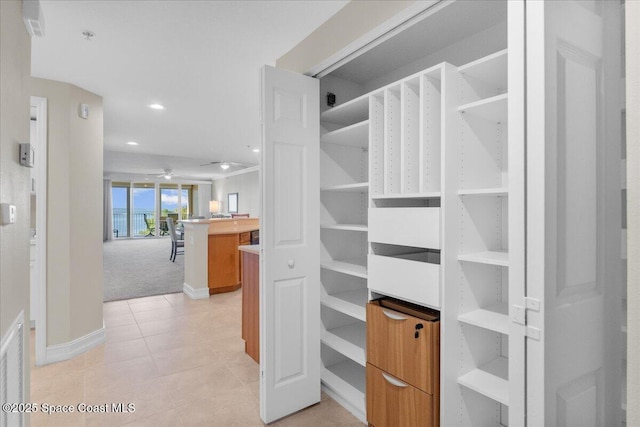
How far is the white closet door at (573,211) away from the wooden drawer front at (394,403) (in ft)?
2.48

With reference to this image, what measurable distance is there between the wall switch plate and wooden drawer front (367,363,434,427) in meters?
1.83

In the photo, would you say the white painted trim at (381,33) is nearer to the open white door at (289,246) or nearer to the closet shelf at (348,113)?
the open white door at (289,246)

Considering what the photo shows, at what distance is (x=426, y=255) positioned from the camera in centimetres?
213

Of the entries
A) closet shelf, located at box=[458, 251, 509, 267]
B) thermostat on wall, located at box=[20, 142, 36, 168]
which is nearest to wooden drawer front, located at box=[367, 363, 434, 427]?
closet shelf, located at box=[458, 251, 509, 267]

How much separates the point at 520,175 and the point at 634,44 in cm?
39

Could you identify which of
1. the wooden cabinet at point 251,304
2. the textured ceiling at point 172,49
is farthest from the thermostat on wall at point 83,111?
the wooden cabinet at point 251,304

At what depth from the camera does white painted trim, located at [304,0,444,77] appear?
5.02 ft

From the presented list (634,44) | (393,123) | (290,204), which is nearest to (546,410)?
(634,44)

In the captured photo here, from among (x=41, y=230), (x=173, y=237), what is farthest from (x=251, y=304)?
(x=173, y=237)

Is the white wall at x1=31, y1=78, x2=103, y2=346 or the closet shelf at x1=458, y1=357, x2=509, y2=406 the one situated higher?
the white wall at x1=31, y1=78, x2=103, y2=346

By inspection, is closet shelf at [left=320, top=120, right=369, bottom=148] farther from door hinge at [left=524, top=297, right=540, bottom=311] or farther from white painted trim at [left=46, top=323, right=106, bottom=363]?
white painted trim at [left=46, top=323, right=106, bottom=363]

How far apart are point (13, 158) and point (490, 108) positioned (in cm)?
216

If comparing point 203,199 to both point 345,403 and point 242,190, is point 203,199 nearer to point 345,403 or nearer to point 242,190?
point 242,190

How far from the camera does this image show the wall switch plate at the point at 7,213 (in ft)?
4.03
